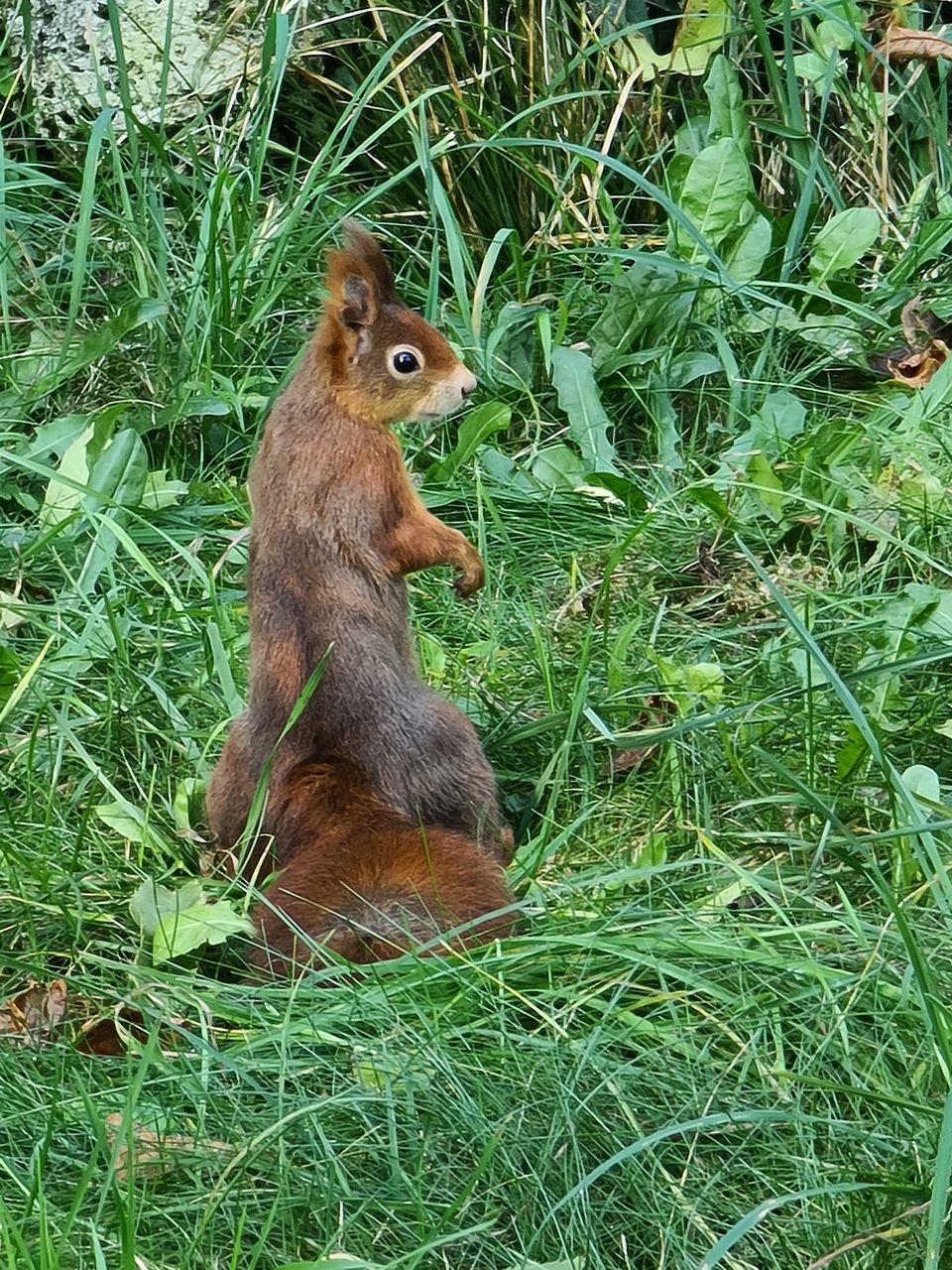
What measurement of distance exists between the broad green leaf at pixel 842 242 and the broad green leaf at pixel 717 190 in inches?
9.1

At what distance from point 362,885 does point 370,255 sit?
1.21m

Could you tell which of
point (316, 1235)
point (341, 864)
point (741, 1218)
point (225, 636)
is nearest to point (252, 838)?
point (341, 864)

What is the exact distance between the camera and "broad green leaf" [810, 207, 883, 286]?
4.98 m

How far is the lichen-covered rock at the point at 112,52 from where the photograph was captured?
5316 millimetres

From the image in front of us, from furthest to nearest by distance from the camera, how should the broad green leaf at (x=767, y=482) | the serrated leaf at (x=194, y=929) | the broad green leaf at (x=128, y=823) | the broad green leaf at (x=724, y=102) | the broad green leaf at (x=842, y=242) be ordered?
the broad green leaf at (x=724, y=102) < the broad green leaf at (x=842, y=242) < the broad green leaf at (x=767, y=482) < the broad green leaf at (x=128, y=823) < the serrated leaf at (x=194, y=929)

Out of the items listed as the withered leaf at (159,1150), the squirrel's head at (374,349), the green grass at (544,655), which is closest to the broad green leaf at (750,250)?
the green grass at (544,655)

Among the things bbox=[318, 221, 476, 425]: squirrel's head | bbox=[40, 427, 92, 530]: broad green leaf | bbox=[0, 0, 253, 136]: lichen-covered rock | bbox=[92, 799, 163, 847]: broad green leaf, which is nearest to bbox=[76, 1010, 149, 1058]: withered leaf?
bbox=[92, 799, 163, 847]: broad green leaf

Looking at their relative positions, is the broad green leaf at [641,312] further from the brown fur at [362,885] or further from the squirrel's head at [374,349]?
the brown fur at [362,885]

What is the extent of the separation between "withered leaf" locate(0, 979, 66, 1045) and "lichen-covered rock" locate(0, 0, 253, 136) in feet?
9.64

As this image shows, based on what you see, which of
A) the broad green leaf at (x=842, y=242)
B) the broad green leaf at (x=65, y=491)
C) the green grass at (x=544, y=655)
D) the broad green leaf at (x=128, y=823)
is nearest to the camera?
the green grass at (x=544, y=655)

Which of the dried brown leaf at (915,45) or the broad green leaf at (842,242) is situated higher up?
the dried brown leaf at (915,45)

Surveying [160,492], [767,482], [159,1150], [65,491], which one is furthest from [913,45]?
[159,1150]

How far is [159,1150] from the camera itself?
257 cm

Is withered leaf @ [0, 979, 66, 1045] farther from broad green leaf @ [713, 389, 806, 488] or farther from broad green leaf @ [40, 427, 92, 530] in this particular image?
broad green leaf @ [713, 389, 806, 488]
